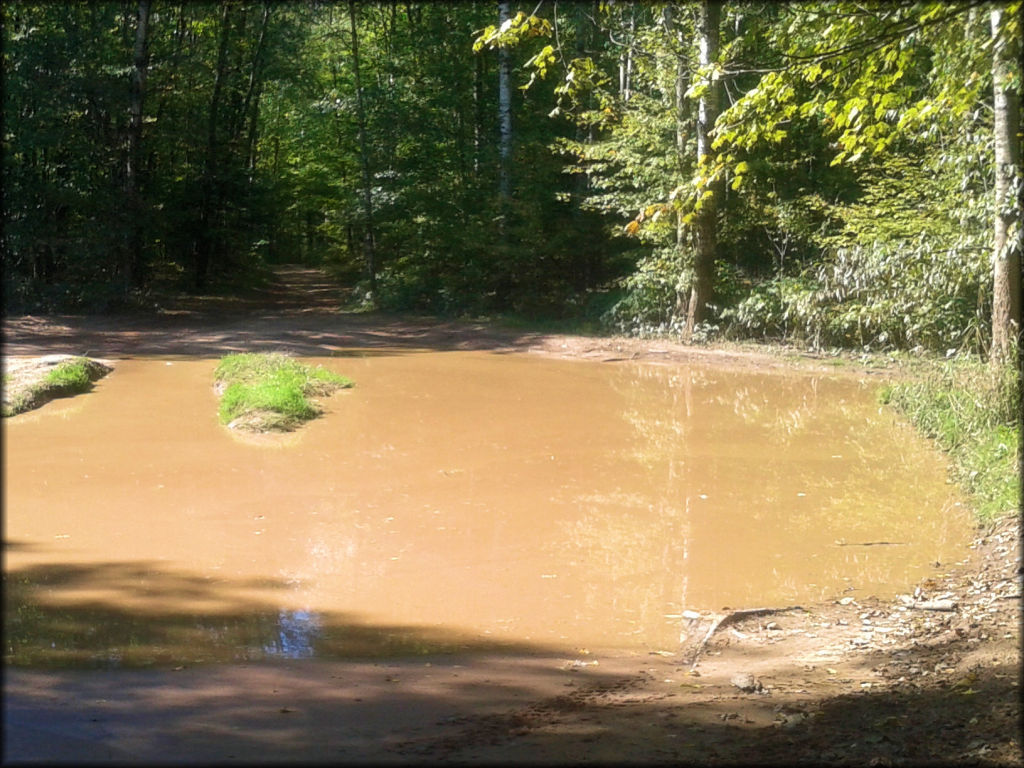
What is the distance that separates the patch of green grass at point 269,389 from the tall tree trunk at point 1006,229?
7.59 meters

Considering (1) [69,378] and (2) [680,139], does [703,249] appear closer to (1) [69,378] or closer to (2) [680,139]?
(2) [680,139]

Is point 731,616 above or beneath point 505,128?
beneath

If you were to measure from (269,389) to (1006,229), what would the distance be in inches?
336

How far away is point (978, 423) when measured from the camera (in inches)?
396

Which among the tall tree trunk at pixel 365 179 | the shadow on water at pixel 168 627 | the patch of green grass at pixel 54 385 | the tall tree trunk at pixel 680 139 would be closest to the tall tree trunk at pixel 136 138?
the tall tree trunk at pixel 365 179

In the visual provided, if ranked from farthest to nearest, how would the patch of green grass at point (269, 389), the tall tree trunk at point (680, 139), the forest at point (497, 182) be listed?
the tall tree trunk at point (680, 139) < the forest at point (497, 182) < the patch of green grass at point (269, 389)

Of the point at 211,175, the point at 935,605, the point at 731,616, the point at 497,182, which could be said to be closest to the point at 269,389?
the point at 731,616

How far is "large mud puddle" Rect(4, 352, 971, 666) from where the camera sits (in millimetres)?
6398

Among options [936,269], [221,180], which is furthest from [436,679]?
[221,180]

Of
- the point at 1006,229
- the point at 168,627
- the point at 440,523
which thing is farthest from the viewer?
the point at 1006,229

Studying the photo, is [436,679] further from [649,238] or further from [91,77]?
[91,77]

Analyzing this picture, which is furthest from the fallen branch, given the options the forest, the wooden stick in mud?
the forest

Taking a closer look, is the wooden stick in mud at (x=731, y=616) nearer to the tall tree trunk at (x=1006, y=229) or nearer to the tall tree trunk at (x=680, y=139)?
the tall tree trunk at (x=1006, y=229)

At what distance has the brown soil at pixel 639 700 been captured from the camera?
4039 millimetres
